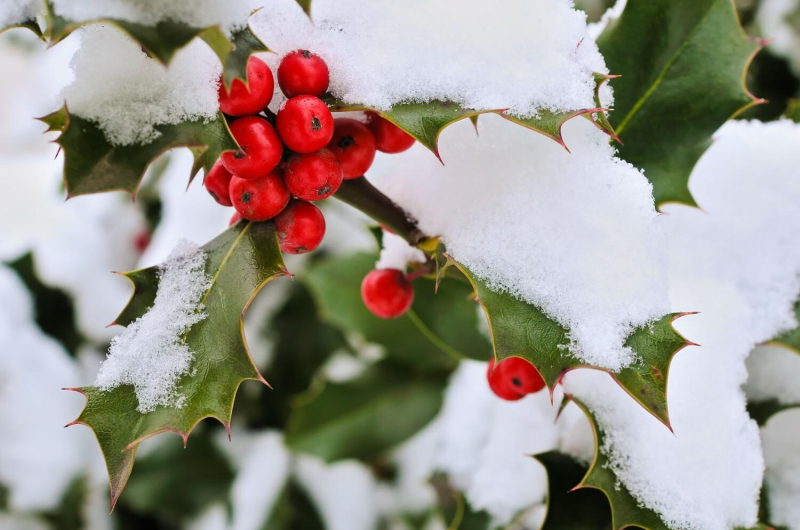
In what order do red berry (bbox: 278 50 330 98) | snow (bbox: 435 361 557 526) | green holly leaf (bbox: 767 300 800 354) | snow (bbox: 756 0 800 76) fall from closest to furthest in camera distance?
red berry (bbox: 278 50 330 98) → green holly leaf (bbox: 767 300 800 354) → snow (bbox: 435 361 557 526) → snow (bbox: 756 0 800 76)

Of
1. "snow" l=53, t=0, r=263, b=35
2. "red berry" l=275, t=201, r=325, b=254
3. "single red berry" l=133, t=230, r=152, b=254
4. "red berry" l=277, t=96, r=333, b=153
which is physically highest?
"snow" l=53, t=0, r=263, b=35

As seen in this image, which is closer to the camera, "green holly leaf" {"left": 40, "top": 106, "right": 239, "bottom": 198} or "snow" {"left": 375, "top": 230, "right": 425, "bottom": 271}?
"green holly leaf" {"left": 40, "top": 106, "right": 239, "bottom": 198}

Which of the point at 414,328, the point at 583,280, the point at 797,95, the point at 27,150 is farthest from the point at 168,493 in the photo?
the point at 27,150

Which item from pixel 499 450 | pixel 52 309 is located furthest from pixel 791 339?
pixel 52 309

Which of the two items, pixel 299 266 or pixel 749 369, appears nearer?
pixel 749 369

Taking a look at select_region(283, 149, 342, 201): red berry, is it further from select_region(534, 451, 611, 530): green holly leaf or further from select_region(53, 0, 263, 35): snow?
select_region(534, 451, 611, 530): green holly leaf

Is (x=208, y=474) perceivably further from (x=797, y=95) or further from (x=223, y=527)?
(x=797, y=95)

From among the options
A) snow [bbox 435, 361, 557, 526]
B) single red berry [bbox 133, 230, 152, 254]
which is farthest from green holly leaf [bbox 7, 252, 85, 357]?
snow [bbox 435, 361, 557, 526]
